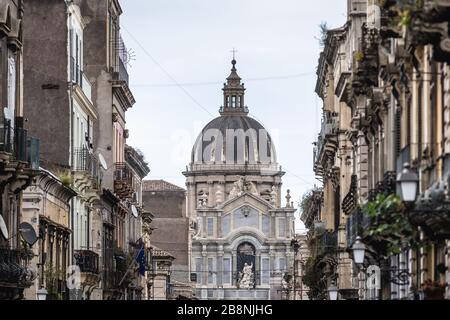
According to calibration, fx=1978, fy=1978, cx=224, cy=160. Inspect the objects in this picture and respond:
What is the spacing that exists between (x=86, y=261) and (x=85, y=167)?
4.05 meters

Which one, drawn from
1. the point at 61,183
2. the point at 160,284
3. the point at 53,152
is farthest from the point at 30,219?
the point at 160,284

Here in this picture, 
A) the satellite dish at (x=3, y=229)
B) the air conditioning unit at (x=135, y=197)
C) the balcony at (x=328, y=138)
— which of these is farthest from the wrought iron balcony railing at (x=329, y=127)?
the satellite dish at (x=3, y=229)

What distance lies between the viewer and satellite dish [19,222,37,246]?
2409 inches

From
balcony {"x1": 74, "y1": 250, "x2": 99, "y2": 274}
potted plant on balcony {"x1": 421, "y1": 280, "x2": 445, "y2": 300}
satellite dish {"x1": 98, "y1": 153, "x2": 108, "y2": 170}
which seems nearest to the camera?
potted plant on balcony {"x1": 421, "y1": 280, "x2": 445, "y2": 300}

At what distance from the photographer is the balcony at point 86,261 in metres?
79.0

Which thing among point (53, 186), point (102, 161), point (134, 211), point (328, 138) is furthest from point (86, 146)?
point (134, 211)

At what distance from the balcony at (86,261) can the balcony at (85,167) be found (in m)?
3.00

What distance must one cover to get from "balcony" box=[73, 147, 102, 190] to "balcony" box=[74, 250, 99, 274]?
3.00m

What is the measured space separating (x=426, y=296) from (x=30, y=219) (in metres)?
30.7

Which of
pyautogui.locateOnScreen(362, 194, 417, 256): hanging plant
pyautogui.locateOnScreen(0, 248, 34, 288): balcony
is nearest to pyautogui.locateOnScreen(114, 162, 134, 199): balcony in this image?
pyautogui.locateOnScreen(0, 248, 34, 288): balcony

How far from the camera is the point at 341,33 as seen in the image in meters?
82.8

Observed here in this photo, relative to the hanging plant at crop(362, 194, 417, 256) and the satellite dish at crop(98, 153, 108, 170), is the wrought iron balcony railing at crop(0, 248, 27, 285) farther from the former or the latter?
the satellite dish at crop(98, 153, 108, 170)

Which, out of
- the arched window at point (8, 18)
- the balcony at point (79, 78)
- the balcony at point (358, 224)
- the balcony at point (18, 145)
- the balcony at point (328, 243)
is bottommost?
the balcony at point (358, 224)

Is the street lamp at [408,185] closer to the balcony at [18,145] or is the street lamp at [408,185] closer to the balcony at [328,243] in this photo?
the balcony at [18,145]
